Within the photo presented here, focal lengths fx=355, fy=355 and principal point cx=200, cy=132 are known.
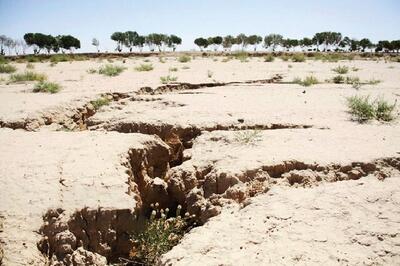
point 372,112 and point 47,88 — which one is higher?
point 47,88

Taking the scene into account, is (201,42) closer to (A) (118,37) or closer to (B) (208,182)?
(A) (118,37)

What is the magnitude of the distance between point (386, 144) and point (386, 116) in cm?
170

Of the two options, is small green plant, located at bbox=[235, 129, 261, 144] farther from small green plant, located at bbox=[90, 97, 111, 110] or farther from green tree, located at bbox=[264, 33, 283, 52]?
green tree, located at bbox=[264, 33, 283, 52]

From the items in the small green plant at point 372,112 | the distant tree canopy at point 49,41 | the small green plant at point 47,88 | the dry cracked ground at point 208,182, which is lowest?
the dry cracked ground at point 208,182

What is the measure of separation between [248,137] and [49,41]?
195 feet

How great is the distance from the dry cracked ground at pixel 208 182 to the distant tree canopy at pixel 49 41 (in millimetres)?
56086

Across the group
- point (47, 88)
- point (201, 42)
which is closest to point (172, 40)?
point (201, 42)

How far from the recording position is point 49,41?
187ft

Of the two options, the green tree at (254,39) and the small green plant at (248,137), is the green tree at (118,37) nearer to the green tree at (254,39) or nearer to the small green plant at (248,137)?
the green tree at (254,39)

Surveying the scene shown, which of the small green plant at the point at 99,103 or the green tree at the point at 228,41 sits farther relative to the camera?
the green tree at the point at 228,41

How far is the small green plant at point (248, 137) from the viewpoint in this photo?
482cm

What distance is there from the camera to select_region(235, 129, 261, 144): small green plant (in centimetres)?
482

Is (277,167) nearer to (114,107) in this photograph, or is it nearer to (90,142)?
(90,142)

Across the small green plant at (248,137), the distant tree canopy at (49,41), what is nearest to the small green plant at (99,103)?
the small green plant at (248,137)
